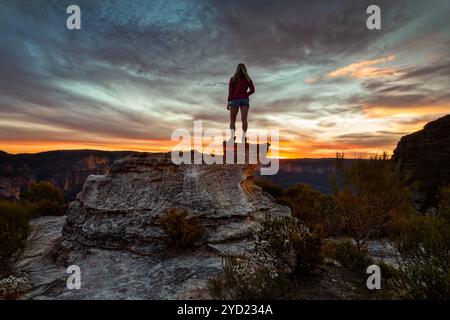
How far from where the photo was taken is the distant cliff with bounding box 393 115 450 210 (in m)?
22.8

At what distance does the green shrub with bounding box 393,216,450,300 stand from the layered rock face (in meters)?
3.46

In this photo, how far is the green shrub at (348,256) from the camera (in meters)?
6.89

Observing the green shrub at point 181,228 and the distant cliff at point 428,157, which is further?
the distant cliff at point 428,157

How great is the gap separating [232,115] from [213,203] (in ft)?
9.96

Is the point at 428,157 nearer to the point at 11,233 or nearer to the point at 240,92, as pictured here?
the point at 240,92

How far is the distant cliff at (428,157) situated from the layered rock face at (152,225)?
768 inches

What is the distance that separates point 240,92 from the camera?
364 inches

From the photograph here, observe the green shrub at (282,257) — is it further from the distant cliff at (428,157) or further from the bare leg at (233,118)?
the distant cliff at (428,157)

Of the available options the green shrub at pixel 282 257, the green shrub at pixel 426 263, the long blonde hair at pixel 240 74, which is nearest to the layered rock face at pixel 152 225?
the green shrub at pixel 282 257

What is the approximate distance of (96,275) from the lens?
6.89 meters

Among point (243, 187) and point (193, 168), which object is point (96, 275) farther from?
point (243, 187)

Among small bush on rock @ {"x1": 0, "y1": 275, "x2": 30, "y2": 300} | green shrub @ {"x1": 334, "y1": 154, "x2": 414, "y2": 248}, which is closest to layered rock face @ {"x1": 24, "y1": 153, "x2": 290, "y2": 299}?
small bush on rock @ {"x1": 0, "y1": 275, "x2": 30, "y2": 300}
